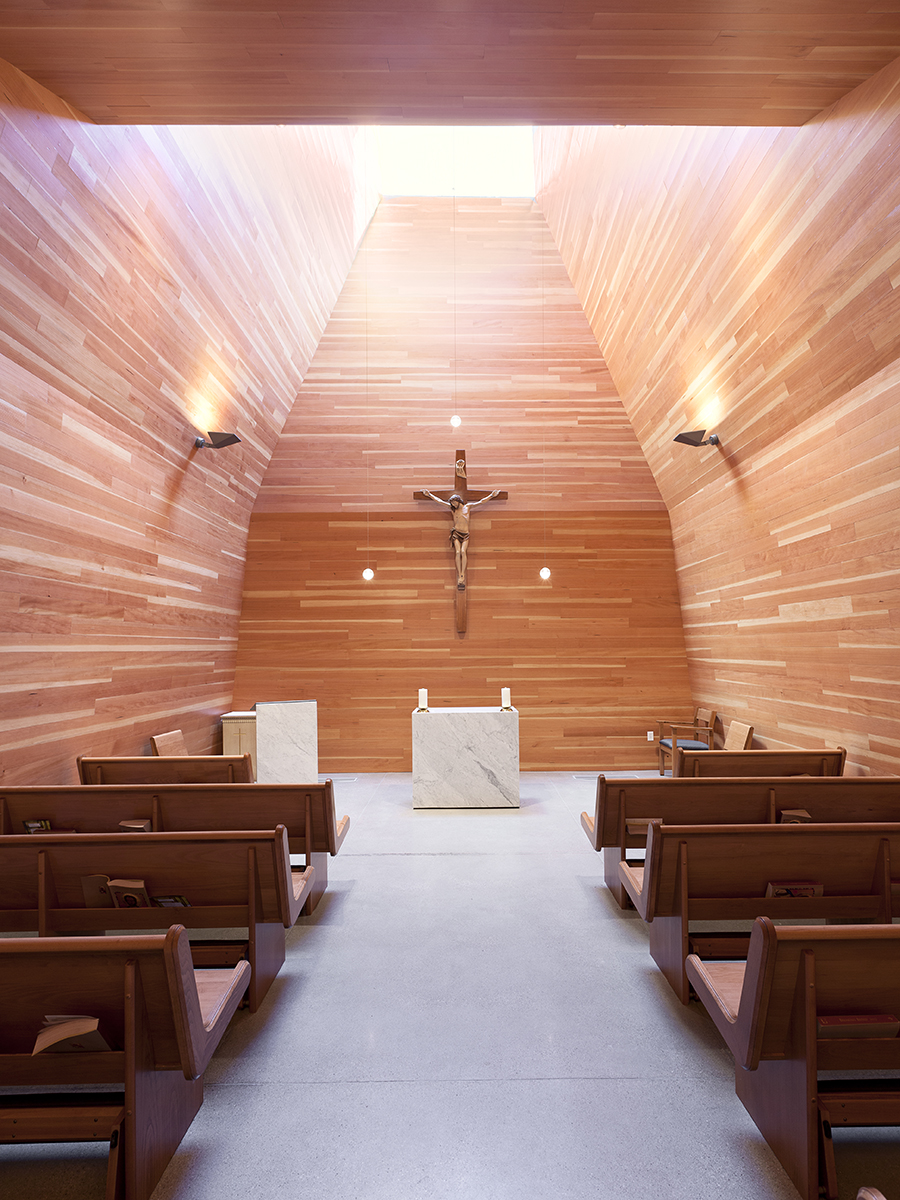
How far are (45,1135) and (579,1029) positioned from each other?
1.64 metres

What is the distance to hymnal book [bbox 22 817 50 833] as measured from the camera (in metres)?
3.18

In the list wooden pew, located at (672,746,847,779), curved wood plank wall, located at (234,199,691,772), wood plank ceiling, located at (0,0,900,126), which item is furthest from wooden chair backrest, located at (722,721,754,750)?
wood plank ceiling, located at (0,0,900,126)

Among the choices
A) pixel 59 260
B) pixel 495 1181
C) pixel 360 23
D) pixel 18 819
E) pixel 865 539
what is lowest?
pixel 495 1181

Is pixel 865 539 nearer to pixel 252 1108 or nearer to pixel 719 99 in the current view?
pixel 719 99

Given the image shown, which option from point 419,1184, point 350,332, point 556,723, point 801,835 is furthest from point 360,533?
point 419,1184

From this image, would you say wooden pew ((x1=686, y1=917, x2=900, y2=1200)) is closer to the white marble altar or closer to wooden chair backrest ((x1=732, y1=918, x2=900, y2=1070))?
wooden chair backrest ((x1=732, y1=918, x2=900, y2=1070))

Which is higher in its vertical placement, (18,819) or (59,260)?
(59,260)

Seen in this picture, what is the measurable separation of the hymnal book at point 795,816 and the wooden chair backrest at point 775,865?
2.27 feet

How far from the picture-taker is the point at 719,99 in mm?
3117

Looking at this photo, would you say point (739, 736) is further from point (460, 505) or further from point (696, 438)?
point (460, 505)

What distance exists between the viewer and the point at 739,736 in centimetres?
607

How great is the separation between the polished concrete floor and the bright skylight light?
268 inches

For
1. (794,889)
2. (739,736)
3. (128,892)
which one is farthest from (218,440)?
(739,736)

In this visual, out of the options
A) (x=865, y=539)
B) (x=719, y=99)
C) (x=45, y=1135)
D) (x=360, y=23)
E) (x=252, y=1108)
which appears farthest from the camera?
(x=865, y=539)
